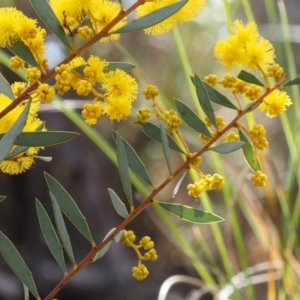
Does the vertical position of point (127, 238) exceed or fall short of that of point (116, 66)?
it falls short

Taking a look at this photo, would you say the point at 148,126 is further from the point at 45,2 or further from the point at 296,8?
the point at 296,8

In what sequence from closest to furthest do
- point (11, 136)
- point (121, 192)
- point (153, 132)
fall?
1. point (11, 136)
2. point (153, 132)
3. point (121, 192)

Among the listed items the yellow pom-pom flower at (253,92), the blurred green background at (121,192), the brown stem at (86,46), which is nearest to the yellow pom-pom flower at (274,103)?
the yellow pom-pom flower at (253,92)

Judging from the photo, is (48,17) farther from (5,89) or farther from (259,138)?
(259,138)

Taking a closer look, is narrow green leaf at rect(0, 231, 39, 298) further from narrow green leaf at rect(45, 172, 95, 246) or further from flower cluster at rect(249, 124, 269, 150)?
flower cluster at rect(249, 124, 269, 150)

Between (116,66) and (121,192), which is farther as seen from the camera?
(121,192)

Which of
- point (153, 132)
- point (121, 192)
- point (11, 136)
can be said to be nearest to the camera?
point (11, 136)

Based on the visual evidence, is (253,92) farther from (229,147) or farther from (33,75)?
(33,75)

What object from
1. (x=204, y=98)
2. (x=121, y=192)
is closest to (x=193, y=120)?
(x=204, y=98)
